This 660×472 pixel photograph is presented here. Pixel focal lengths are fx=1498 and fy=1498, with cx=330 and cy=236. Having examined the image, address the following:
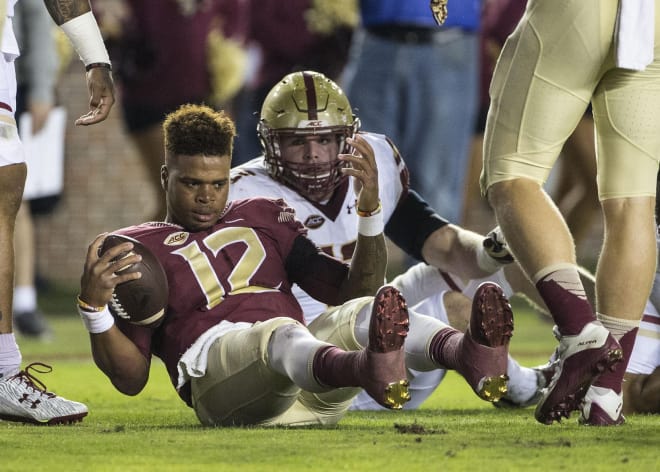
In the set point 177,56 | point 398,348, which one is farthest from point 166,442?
point 177,56

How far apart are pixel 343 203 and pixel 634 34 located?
4.12 ft

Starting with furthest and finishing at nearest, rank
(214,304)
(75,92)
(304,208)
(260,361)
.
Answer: (75,92)
(304,208)
(214,304)
(260,361)

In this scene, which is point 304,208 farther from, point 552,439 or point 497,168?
point 552,439

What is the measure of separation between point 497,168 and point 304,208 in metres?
0.91

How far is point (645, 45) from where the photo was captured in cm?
370

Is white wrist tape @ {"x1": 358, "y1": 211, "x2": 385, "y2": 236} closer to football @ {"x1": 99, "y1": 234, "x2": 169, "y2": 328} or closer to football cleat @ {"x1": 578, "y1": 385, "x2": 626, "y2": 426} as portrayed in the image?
football @ {"x1": 99, "y1": 234, "x2": 169, "y2": 328}

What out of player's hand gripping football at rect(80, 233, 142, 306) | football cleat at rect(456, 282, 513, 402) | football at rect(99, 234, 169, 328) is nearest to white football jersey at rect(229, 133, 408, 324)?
football at rect(99, 234, 169, 328)

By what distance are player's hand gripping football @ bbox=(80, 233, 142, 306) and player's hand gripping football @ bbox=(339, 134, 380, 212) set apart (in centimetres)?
59

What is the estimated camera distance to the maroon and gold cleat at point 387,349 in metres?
3.27

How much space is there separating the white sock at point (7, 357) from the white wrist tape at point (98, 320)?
570mm

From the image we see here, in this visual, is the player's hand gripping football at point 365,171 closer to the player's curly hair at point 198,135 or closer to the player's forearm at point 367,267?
the player's forearm at point 367,267

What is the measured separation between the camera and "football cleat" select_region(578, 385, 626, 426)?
12.1 feet

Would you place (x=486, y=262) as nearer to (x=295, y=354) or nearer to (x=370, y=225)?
(x=370, y=225)

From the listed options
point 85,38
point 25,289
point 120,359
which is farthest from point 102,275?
point 25,289
